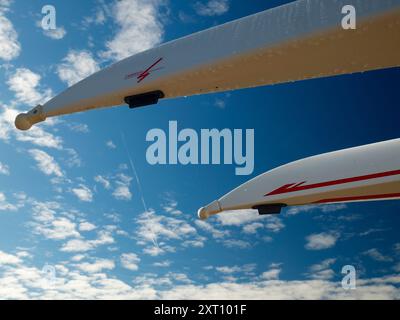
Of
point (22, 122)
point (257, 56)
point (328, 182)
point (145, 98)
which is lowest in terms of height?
point (328, 182)

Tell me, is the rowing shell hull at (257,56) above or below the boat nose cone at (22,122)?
above

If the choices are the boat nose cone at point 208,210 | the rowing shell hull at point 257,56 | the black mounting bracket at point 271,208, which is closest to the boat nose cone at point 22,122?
the rowing shell hull at point 257,56

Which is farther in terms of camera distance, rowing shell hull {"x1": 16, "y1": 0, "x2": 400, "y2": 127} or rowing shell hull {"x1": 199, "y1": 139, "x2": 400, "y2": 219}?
rowing shell hull {"x1": 199, "y1": 139, "x2": 400, "y2": 219}

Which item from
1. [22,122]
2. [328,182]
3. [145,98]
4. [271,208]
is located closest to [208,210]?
[271,208]

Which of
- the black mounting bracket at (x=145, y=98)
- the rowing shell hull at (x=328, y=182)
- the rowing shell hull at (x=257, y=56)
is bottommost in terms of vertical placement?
the rowing shell hull at (x=328, y=182)

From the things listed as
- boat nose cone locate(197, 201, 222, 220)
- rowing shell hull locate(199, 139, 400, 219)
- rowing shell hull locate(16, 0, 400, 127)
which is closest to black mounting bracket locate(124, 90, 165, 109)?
rowing shell hull locate(16, 0, 400, 127)

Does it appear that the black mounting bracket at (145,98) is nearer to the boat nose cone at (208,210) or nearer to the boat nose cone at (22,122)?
the boat nose cone at (22,122)

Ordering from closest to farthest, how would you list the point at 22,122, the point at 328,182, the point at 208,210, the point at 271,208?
1. the point at 22,122
2. the point at 328,182
3. the point at 271,208
4. the point at 208,210

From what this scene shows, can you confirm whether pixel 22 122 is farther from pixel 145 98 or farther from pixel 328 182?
pixel 328 182

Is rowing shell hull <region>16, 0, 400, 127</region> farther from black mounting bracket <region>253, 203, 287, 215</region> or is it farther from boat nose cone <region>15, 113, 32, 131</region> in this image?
black mounting bracket <region>253, 203, 287, 215</region>

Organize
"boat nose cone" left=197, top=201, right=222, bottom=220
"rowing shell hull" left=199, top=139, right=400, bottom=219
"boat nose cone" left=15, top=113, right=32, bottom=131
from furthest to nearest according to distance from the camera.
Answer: "boat nose cone" left=197, top=201, right=222, bottom=220
"rowing shell hull" left=199, top=139, right=400, bottom=219
"boat nose cone" left=15, top=113, right=32, bottom=131

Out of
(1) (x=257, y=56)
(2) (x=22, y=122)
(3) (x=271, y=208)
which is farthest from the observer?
(3) (x=271, y=208)

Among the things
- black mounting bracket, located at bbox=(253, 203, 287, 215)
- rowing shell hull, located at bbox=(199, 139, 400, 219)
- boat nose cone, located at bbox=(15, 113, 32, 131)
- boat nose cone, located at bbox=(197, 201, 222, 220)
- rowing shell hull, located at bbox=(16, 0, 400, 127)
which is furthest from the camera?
boat nose cone, located at bbox=(197, 201, 222, 220)

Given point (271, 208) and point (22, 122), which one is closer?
point (22, 122)
